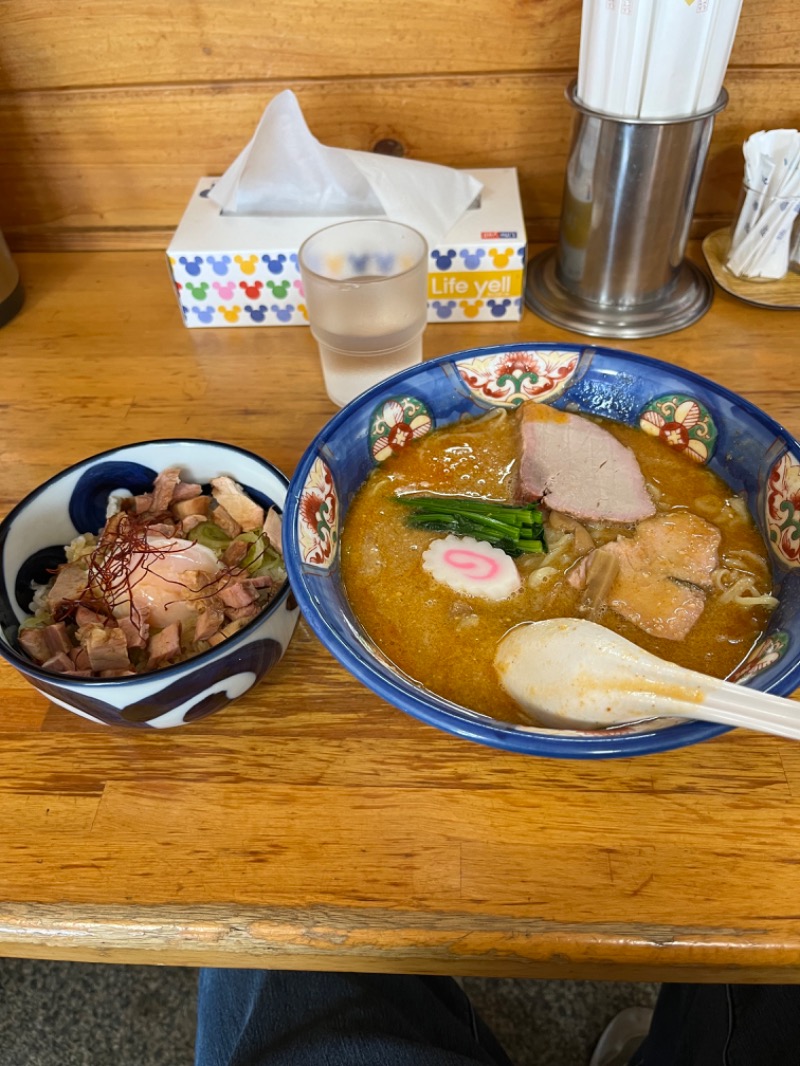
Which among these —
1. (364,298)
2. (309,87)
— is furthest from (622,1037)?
(309,87)

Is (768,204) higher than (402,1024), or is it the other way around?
(768,204)

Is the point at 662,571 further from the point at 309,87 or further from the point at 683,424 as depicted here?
the point at 309,87

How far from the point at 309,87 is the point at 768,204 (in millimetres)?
880

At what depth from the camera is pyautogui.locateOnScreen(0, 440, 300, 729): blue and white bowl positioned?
76 centimetres

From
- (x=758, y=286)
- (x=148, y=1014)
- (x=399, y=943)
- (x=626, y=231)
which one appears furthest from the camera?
(x=148, y=1014)

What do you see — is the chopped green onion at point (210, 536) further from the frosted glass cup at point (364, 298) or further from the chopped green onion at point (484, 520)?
the frosted glass cup at point (364, 298)

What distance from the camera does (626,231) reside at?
1336 millimetres

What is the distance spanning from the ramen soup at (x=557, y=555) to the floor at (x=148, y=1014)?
1094mm

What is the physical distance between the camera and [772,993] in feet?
3.55

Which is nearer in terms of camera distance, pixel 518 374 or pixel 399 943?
pixel 399 943

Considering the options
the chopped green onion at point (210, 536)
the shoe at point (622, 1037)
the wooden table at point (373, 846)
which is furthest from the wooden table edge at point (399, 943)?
the shoe at point (622, 1037)

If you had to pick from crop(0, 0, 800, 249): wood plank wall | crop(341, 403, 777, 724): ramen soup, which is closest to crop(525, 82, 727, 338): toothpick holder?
crop(0, 0, 800, 249): wood plank wall

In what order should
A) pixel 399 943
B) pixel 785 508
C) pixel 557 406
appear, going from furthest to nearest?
1. pixel 557 406
2. pixel 785 508
3. pixel 399 943

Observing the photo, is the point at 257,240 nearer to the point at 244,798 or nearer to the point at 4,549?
the point at 4,549
